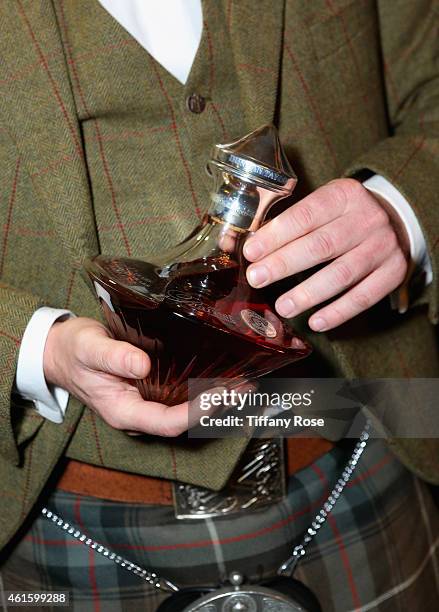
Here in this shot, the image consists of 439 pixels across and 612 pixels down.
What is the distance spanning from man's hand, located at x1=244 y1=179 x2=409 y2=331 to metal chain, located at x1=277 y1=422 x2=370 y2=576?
194 millimetres

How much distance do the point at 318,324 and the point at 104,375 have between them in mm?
158

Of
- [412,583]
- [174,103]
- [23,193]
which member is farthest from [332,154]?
[412,583]

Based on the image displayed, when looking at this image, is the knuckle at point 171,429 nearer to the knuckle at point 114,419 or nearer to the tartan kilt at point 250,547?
the knuckle at point 114,419

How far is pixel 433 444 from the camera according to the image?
0.76 m

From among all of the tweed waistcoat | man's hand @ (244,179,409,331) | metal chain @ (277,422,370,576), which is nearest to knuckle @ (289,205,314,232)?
man's hand @ (244,179,409,331)

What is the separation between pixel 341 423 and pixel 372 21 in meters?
0.39

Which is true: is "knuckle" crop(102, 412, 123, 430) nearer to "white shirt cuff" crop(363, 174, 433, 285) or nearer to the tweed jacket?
the tweed jacket

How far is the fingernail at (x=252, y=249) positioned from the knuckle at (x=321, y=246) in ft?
0.15

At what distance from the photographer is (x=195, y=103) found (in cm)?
64

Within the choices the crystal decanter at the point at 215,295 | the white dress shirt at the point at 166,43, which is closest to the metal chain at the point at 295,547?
the white dress shirt at the point at 166,43

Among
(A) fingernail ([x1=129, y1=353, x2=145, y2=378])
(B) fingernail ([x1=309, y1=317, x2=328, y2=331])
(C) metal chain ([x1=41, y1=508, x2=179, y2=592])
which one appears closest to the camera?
(A) fingernail ([x1=129, y1=353, x2=145, y2=378])

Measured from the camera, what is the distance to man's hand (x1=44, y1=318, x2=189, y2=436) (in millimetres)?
482

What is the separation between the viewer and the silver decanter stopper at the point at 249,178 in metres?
0.47

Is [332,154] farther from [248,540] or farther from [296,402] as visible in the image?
[248,540]
